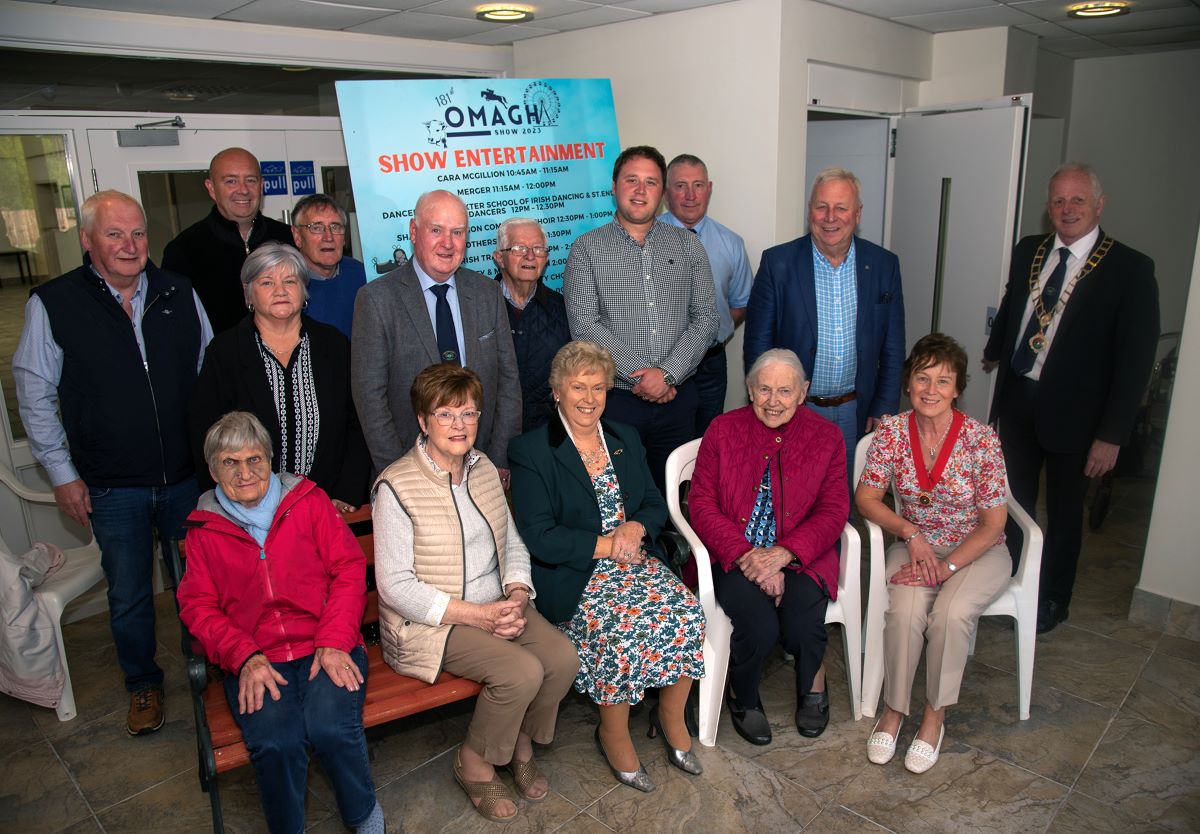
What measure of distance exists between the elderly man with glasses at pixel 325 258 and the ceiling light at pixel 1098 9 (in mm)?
3698

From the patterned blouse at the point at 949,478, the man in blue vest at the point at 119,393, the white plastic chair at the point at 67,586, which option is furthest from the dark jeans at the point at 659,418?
the white plastic chair at the point at 67,586

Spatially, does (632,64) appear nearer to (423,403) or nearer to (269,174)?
(269,174)

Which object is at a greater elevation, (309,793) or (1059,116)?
(1059,116)

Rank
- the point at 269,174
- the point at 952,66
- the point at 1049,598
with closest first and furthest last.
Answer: the point at 1049,598 → the point at 269,174 → the point at 952,66

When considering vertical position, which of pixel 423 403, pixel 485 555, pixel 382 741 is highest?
pixel 423 403

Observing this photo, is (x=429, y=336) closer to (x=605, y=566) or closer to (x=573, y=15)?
(x=605, y=566)

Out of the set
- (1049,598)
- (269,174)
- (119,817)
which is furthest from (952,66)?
(119,817)

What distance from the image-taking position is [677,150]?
185 inches

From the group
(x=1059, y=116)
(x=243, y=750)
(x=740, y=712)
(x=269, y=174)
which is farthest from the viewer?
(x=1059, y=116)

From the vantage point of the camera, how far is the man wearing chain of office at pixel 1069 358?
3.38 m

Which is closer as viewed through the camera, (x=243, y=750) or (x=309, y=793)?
(x=243, y=750)

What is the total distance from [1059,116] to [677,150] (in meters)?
3.51

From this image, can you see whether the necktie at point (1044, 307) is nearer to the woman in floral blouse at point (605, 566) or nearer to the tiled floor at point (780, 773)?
the tiled floor at point (780, 773)

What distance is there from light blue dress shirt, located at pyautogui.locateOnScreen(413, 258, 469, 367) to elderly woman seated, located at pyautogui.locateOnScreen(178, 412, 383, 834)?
2.69 ft
